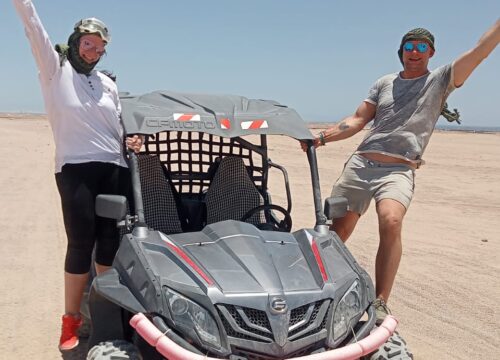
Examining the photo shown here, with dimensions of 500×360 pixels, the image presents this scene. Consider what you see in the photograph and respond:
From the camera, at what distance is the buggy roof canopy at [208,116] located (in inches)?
166

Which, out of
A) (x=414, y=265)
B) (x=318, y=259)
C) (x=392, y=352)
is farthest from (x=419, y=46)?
(x=414, y=265)

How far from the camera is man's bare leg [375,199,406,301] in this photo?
4.83 metres

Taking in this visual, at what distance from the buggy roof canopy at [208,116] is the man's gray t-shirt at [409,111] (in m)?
0.89

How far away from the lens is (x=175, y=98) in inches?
185

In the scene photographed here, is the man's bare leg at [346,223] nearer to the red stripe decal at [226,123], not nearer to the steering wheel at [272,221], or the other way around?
the steering wheel at [272,221]

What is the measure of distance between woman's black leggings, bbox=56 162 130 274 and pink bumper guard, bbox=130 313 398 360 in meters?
1.37

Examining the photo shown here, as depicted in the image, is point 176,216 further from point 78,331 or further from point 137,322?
point 137,322

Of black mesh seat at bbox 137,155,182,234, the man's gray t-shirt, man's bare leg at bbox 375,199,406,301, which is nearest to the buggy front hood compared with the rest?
black mesh seat at bbox 137,155,182,234

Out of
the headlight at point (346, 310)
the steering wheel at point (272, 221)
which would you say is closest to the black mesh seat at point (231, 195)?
the steering wheel at point (272, 221)

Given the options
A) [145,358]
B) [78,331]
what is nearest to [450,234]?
[78,331]

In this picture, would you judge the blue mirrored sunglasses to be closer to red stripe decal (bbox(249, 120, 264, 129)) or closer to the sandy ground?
red stripe decal (bbox(249, 120, 264, 129))

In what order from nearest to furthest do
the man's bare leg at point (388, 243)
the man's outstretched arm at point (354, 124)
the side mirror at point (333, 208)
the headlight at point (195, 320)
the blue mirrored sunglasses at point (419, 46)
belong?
1. the headlight at point (195, 320)
2. the side mirror at point (333, 208)
3. the man's bare leg at point (388, 243)
4. the blue mirrored sunglasses at point (419, 46)
5. the man's outstretched arm at point (354, 124)

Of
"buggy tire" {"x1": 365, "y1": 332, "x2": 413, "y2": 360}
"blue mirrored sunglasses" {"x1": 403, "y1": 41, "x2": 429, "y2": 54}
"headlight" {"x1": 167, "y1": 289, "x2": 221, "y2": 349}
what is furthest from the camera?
"blue mirrored sunglasses" {"x1": 403, "y1": 41, "x2": 429, "y2": 54}

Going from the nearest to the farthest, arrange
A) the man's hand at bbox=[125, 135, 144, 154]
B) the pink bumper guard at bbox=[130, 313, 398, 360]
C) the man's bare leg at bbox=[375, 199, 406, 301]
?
the pink bumper guard at bbox=[130, 313, 398, 360], the man's hand at bbox=[125, 135, 144, 154], the man's bare leg at bbox=[375, 199, 406, 301]
